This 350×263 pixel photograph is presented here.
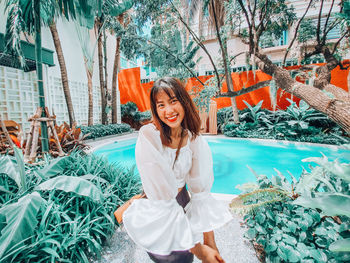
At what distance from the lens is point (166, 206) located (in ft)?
2.51

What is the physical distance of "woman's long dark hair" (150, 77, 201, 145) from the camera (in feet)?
2.99

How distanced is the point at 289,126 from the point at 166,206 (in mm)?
8036

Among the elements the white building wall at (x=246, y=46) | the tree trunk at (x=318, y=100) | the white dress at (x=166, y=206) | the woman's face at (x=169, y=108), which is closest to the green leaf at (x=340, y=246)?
the white dress at (x=166, y=206)

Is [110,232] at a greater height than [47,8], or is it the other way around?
[47,8]

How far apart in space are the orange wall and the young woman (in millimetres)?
7083

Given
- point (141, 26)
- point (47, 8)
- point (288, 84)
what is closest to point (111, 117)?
point (141, 26)

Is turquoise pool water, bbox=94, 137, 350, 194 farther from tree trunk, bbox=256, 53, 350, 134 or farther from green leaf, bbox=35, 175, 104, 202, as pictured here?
green leaf, bbox=35, 175, 104, 202

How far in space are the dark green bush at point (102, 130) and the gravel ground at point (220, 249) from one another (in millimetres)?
7234

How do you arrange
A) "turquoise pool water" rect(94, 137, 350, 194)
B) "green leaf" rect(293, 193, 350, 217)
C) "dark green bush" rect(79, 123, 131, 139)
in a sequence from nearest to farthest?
1. "green leaf" rect(293, 193, 350, 217)
2. "turquoise pool water" rect(94, 137, 350, 194)
3. "dark green bush" rect(79, 123, 131, 139)

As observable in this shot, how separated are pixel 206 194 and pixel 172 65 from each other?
9.83 metres

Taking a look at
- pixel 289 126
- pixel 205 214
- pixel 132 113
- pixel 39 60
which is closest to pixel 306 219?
pixel 205 214

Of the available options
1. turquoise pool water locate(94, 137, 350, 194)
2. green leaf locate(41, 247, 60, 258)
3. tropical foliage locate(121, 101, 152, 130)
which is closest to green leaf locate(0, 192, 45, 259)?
green leaf locate(41, 247, 60, 258)

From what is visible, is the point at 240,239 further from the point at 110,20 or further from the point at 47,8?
the point at 110,20

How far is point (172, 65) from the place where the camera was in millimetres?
9805
